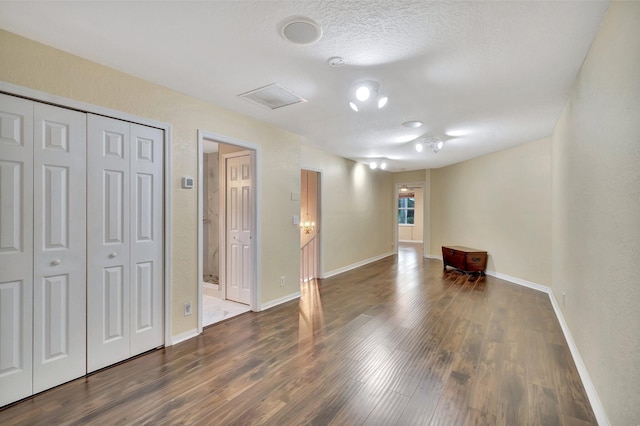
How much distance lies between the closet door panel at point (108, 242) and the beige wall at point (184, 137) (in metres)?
0.30

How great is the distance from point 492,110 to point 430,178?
4744 mm

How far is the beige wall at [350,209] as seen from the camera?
573 cm

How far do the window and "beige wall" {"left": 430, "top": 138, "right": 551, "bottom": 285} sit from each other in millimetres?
5087

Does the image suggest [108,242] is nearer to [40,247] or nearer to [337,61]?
[40,247]

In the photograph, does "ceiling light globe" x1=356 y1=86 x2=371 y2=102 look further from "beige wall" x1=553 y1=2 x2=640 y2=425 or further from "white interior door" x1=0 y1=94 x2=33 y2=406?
"white interior door" x1=0 y1=94 x2=33 y2=406

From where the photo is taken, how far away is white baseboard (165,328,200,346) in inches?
114

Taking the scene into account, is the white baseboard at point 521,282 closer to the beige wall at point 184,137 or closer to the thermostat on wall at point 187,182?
the beige wall at point 184,137

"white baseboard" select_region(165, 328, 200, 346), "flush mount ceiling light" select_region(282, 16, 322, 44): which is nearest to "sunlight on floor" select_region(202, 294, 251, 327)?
"white baseboard" select_region(165, 328, 200, 346)

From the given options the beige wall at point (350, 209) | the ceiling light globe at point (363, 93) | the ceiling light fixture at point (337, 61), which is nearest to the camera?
the ceiling light fixture at point (337, 61)

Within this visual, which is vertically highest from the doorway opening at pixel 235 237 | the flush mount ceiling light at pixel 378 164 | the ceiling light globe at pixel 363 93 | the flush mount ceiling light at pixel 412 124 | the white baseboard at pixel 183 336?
the flush mount ceiling light at pixel 412 124

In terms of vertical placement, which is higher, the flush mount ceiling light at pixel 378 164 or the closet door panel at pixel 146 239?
the flush mount ceiling light at pixel 378 164

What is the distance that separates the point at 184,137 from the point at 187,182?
1.53 feet

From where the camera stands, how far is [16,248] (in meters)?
2.00

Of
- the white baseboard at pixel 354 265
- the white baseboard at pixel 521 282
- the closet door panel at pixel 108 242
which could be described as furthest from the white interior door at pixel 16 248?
the white baseboard at pixel 521 282
